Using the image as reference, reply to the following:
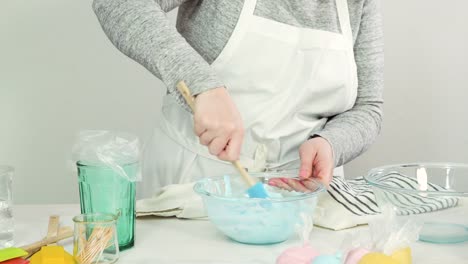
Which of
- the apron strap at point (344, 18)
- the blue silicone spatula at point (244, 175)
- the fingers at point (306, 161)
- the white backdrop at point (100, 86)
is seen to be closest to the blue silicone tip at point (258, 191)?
the blue silicone spatula at point (244, 175)

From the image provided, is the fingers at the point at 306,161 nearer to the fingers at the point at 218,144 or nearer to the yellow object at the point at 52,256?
the fingers at the point at 218,144

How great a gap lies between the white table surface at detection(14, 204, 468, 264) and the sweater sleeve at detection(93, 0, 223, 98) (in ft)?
0.67

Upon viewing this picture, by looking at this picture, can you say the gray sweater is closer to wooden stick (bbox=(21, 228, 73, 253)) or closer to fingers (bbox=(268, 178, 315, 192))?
fingers (bbox=(268, 178, 315, 192))

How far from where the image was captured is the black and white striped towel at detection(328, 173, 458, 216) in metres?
0.91

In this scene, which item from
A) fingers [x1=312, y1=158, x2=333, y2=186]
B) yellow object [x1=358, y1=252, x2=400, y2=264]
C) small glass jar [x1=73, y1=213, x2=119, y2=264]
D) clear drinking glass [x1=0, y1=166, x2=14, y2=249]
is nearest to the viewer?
yellow object [x1=358, y1=252, x2=400, y2=264]

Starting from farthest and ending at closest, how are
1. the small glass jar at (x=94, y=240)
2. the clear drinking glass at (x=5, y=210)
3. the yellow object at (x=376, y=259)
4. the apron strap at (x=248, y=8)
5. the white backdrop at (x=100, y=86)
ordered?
the white backdrop at (x=100, y=86) < the apron strap at (x=248, y=8) < the clear drinking glass at (x=5, y=210) < the small glass jar at (x=94, y=240) < the yellow object at (x=376, y=259)

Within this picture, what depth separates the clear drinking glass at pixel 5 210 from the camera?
94cm

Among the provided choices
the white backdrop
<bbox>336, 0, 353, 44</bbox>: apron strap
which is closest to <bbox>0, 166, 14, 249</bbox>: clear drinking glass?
<bbox>336, 0, 353, 44</bbox>: apron strap

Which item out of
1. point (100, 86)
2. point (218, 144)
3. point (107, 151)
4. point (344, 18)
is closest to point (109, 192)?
point (107, 151)

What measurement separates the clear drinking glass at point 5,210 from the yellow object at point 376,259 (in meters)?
0.50

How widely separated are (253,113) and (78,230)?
50 cm

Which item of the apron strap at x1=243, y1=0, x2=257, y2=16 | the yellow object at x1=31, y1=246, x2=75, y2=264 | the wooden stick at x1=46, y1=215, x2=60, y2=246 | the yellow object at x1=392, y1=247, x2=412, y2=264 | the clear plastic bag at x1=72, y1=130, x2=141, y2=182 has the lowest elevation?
the wooden stick at x1=46, y1=215, x2=60, y2=246

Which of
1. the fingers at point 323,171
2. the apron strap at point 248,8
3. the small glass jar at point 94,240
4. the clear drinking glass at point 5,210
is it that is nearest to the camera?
the small glass jar at point 94,240

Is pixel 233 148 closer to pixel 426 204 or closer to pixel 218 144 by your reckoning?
pixel 218 144
